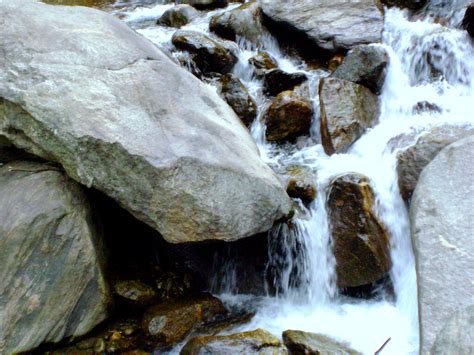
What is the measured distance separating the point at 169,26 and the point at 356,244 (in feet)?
21.6

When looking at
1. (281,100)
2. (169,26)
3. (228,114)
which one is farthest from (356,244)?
(169,26)

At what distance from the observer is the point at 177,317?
4.34 meters

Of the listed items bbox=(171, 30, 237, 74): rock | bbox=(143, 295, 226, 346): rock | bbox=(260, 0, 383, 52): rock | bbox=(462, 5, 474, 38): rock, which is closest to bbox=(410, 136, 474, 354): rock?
bbox=(143, 295, 226, 346): rock

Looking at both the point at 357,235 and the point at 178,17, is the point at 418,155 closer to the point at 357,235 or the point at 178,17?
the point at 357,235

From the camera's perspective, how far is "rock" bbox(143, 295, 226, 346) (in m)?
4.23

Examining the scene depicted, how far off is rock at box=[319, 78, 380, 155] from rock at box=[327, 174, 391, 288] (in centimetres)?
107

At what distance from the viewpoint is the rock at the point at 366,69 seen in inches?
253

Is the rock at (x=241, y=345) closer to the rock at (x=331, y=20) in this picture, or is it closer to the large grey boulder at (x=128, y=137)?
the large grey boulder at (x=128, y=137)

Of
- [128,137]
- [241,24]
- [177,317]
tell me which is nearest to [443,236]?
[177,317]

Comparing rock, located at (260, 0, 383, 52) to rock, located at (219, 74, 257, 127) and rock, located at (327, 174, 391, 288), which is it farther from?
rock, located at (327, 174, 391, 288)

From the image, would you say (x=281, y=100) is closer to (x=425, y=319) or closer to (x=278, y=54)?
(x=278, y=54)

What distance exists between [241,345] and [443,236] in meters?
1.98

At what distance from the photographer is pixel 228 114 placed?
514cm

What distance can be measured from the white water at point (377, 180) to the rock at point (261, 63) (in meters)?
0.13
